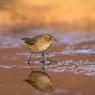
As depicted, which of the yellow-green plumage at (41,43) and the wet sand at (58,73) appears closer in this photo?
the wet sand at (58,73)

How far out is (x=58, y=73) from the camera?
7.71 metres

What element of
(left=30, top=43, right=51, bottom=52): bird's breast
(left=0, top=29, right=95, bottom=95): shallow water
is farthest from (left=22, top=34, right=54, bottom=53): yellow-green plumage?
(left=0, top=29, right=95, bottom=95): shallow water

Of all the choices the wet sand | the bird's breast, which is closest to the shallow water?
the wet sand

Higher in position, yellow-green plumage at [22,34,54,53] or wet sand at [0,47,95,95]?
yellow-green plumage at [22,34,54,53]

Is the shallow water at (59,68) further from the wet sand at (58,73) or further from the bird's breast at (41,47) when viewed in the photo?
the bird's breast at (41,47)

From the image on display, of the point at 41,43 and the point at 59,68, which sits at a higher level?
the point at 41,43

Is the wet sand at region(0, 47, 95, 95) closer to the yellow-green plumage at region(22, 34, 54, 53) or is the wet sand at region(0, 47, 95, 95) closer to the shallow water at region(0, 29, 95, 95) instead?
the shallow water at region(0, 29, 95, 95)

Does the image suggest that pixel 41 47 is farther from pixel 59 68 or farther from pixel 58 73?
pixel 58 73

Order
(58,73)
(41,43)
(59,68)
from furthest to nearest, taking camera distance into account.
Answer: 1. (41,43)
2. (59,68)
3. (58,73)

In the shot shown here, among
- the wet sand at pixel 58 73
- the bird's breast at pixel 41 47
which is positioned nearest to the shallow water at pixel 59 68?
the wet sand at pixel 58 73

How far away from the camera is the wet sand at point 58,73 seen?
674 centimetres

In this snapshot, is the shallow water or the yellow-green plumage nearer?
the shallow water

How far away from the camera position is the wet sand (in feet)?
22.1

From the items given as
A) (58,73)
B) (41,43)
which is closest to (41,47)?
(41,43)
